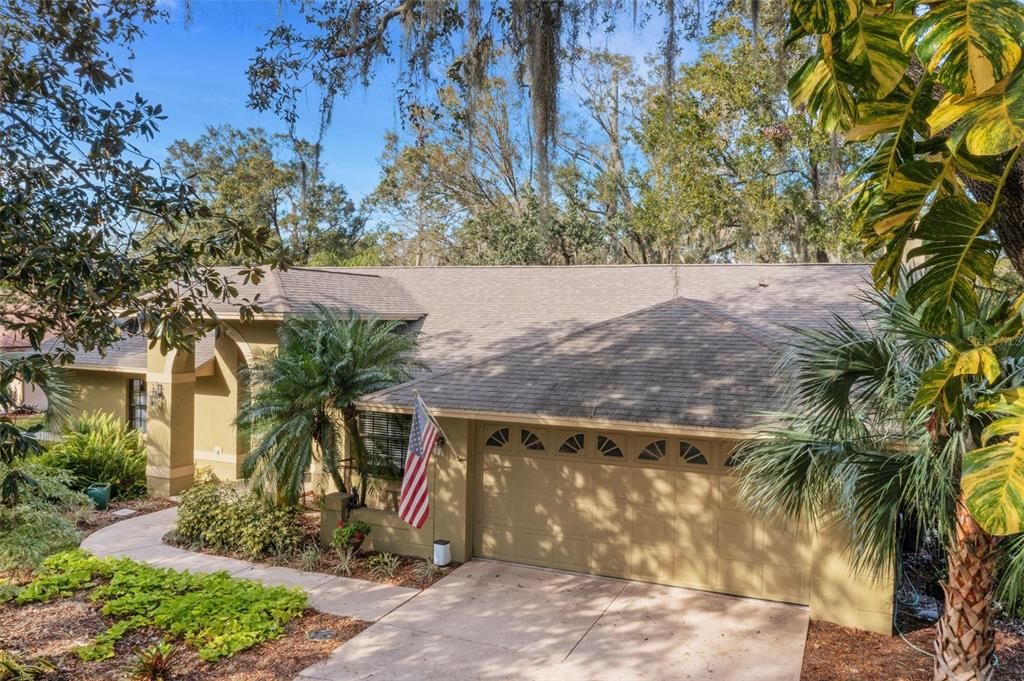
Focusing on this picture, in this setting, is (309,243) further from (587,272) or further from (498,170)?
(587,272)

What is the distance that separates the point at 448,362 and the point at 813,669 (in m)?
8.01

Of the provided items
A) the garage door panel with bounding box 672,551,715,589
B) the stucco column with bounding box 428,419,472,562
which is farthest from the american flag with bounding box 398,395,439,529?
the garage door panel with bounding box 672,551,715,589

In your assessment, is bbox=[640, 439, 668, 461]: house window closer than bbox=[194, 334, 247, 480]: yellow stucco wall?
Yes

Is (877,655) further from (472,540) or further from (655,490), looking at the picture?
(472,540)

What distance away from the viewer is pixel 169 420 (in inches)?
578

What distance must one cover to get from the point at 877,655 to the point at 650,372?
14.1 ft

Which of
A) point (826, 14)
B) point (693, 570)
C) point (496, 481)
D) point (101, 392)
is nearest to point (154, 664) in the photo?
point (496, 481)

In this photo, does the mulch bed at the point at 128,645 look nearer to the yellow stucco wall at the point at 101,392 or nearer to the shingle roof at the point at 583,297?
the shingle roof at the point at 583,297

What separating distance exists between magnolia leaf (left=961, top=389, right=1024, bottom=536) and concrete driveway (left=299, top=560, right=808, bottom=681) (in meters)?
4.94

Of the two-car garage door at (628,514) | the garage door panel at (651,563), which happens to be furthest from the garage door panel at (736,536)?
the garage door panel at (651,563)

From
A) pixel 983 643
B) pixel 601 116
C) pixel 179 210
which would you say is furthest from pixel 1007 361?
pixel 601 116

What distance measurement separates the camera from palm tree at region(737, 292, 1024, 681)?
5.79 m

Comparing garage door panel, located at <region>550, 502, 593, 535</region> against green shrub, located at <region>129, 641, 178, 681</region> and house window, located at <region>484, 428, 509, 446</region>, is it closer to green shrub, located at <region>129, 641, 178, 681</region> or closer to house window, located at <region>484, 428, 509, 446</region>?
house window, located at <region>484, 428, 509, 446</region>

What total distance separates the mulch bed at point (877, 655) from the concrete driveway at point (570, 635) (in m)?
0.20
